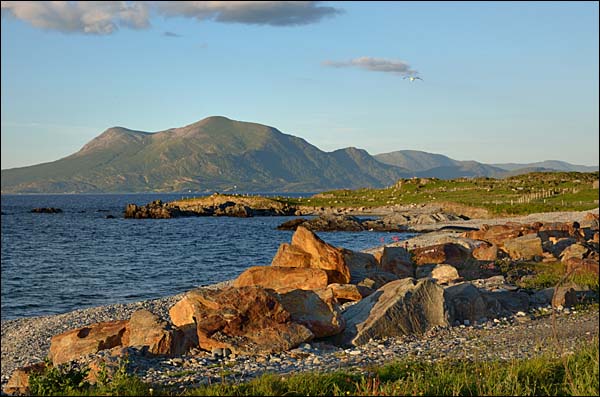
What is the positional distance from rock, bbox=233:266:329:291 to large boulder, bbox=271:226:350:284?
1071 millimetres

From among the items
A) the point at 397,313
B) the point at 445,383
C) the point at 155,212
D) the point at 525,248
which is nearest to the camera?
the point at 445,383

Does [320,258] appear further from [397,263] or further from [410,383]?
[410,383]

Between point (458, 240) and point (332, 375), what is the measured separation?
1003 inches

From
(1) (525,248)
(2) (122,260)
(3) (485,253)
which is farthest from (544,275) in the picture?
(2) (122,260)

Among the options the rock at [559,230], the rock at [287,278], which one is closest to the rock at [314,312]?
the rock at [287,278]

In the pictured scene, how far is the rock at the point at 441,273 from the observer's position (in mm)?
25781

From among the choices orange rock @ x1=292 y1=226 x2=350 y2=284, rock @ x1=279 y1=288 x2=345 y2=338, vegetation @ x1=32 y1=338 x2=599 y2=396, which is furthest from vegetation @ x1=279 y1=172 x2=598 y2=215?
vegetation @ x1=32 y1=338 x2=599 y2=396

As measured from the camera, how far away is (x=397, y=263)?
93.1ft

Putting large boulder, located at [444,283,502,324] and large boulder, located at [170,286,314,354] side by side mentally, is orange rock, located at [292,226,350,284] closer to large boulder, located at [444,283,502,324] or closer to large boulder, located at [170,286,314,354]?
large boulder, located at [444,283,502,324]

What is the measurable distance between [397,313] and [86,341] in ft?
28.0

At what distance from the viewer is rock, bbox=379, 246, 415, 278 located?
28.0 meters

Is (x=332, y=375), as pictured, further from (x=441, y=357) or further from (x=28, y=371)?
(x=28, y=371)

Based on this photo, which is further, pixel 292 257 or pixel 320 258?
pixel 292 257

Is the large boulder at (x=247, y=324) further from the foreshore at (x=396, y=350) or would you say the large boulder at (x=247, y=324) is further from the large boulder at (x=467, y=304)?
the large boulder at (x=467, y=304)
